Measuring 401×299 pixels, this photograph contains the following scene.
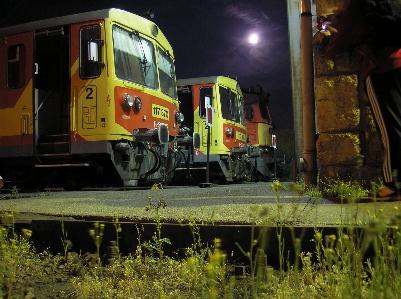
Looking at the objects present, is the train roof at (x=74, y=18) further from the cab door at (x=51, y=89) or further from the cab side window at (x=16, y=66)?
the cab side window at (x=16, y=66)

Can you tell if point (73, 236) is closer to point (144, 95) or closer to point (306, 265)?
point (306, 265)

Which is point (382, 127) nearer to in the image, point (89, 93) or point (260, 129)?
point (89, 93)

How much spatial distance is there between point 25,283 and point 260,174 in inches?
525

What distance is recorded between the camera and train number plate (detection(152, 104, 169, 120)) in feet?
26.5

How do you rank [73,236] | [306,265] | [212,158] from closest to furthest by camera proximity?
[306,265], [73,236], [212,158]

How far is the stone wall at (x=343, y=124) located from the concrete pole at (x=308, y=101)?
49 cm

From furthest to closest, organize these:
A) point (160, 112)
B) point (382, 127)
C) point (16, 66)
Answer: point (160, 112), point (16, 66), point (382, 127)

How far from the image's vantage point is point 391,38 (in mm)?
3387

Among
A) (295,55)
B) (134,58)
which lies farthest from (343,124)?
(295,55)

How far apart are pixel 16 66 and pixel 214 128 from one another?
5.49 meters

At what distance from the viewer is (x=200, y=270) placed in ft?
7.54

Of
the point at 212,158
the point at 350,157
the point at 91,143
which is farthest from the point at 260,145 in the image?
the point at 350,157

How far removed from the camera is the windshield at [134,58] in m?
7.28

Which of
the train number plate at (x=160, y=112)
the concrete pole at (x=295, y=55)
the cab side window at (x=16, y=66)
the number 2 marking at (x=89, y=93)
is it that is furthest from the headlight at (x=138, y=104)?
the concrete pole at (x=295, y=55)
